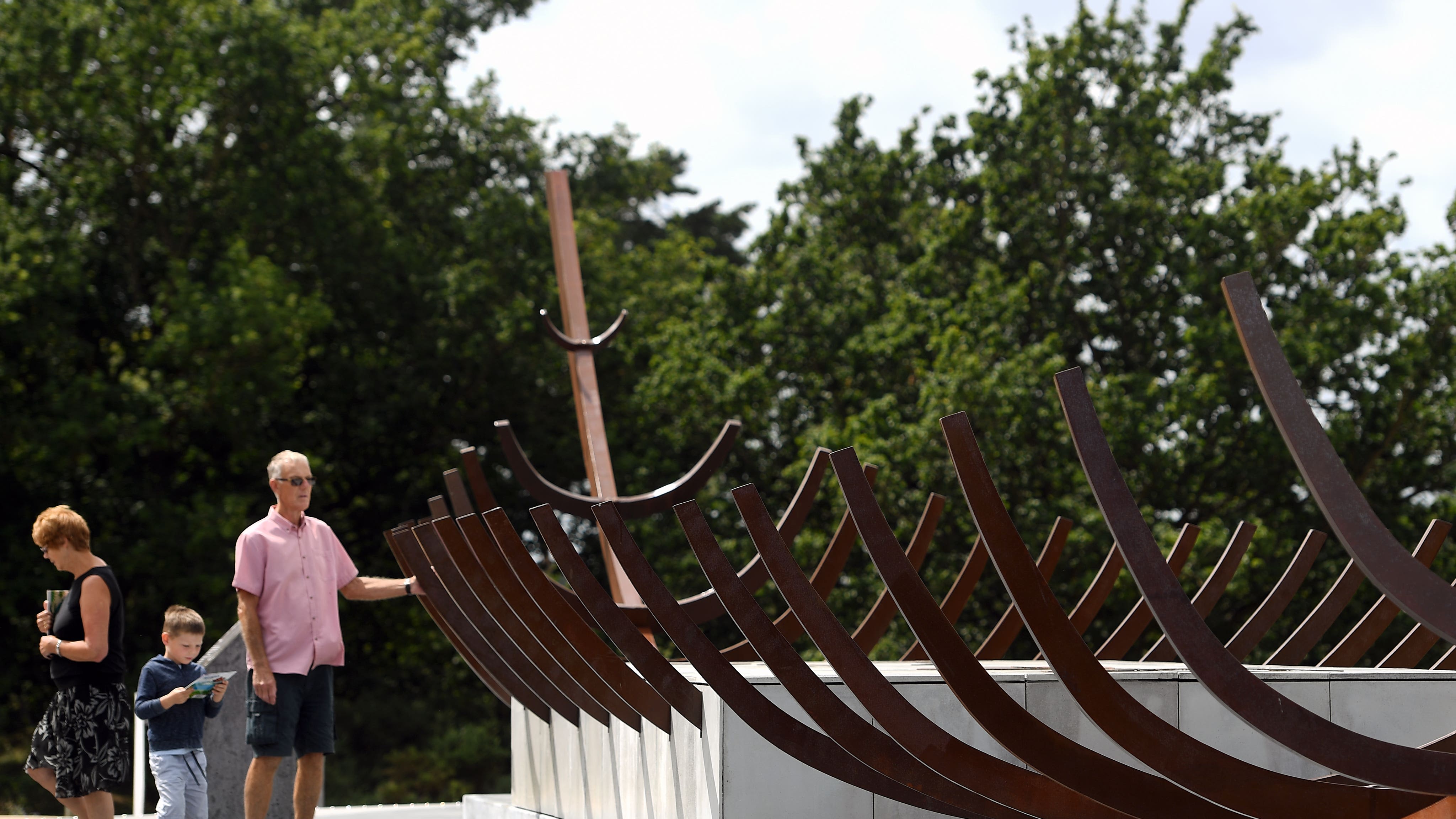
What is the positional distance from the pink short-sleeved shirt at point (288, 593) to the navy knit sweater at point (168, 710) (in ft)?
0.78

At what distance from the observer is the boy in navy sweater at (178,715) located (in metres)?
5.02

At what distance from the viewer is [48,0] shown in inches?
706

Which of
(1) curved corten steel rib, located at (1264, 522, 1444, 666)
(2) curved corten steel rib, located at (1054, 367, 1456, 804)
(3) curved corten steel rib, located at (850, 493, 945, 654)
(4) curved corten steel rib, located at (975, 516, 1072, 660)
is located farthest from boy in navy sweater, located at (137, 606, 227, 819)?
(1) curved corten steel rib, located at (1264, 522, 1444, 666)

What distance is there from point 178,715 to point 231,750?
2.02m

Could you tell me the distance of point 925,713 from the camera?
4594mm

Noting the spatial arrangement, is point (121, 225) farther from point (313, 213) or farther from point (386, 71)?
point (386, 71)

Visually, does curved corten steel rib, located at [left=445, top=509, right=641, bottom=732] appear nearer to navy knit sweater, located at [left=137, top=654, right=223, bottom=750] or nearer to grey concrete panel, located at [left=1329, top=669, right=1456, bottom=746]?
navy knit sweater, located at [left=137, top=654, right=223, bottom=750]

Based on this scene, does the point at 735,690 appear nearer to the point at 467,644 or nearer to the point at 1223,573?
the point at 467,644

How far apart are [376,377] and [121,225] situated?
12.9 ft

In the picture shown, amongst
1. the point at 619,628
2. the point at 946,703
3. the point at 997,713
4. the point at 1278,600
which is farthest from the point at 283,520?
the point at 1278,600

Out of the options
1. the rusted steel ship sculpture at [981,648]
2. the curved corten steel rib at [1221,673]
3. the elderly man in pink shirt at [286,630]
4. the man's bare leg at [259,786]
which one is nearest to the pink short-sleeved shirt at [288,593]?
the elderly man in pink shirt at [286,630]

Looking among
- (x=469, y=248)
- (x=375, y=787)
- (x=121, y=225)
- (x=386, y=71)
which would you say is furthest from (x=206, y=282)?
(x=375, y=787)

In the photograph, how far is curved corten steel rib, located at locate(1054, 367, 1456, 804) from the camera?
2938 mm

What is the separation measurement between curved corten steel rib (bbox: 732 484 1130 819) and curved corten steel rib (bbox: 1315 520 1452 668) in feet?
9.35
